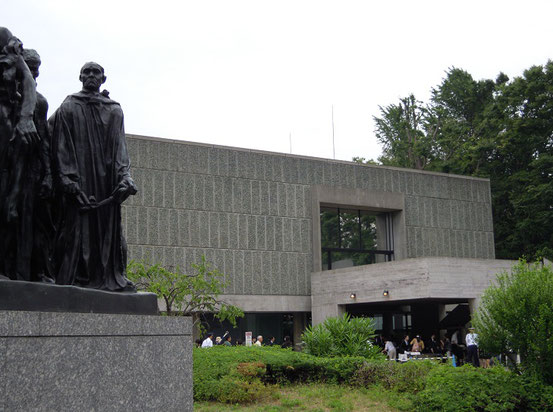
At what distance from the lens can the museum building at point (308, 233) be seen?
33281mm

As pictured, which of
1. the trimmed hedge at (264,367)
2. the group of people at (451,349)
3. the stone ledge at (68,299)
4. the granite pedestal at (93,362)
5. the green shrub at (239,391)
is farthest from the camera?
→ the group of people at (451,349)

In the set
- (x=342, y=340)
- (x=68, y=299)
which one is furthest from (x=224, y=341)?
(x=68, y=299)

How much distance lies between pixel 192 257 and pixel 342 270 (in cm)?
704

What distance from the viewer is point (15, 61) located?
749 centimetres

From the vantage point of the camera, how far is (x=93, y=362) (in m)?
7.08

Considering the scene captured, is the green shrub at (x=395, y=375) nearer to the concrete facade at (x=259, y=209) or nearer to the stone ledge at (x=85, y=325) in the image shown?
the stone ledge at (x=85, y=325)

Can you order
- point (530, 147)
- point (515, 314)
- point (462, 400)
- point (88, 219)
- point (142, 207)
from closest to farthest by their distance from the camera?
point (88, 219) < point (462, 400) < point (515, 314) < point (142, 207) < point (530, 147)

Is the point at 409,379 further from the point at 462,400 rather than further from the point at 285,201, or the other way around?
the point at 285,201

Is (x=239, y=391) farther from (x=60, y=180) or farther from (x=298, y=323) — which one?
(x=298, y=323)

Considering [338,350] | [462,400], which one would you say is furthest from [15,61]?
[338,350]

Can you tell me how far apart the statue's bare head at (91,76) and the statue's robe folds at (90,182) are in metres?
0.11

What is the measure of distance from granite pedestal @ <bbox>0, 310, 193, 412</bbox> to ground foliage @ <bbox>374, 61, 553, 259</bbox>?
120 feet

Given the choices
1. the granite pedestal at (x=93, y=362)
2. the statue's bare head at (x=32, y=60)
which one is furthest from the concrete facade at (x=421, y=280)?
the statue's bare head at (x=32, y=60)

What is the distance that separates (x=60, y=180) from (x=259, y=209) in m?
29.2
